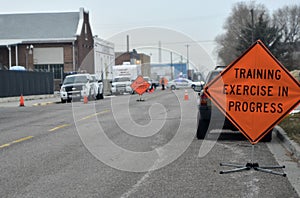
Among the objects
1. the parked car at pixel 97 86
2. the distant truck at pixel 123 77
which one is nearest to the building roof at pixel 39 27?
the distant truck at pixel 123 77

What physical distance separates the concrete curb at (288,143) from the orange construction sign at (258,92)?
4.04ft

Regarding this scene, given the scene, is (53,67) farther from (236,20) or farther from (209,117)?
(209,117)

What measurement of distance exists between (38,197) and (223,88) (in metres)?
3.92

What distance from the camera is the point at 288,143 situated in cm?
1103

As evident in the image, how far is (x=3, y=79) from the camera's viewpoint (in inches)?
1390

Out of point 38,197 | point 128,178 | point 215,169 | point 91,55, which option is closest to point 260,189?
point 215,169

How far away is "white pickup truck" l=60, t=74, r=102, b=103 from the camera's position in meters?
35.0

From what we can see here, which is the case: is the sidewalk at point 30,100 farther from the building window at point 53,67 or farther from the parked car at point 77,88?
the building window at point 53,67

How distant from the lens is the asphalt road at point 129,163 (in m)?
7.04

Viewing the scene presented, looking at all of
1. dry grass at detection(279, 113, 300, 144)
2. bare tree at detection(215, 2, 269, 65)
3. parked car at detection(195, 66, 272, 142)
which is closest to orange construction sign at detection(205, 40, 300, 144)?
dry grass at detection(279, 113, 300, 144)

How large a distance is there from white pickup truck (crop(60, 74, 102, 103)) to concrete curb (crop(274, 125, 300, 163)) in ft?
75.6

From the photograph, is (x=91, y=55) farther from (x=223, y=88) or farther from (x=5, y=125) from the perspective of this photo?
(x=223, y=88)

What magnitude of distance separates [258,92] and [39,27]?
6229cm

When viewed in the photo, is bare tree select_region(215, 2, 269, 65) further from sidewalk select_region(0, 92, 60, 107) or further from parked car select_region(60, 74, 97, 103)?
parked car select_region(60, 74, 97, 103)
